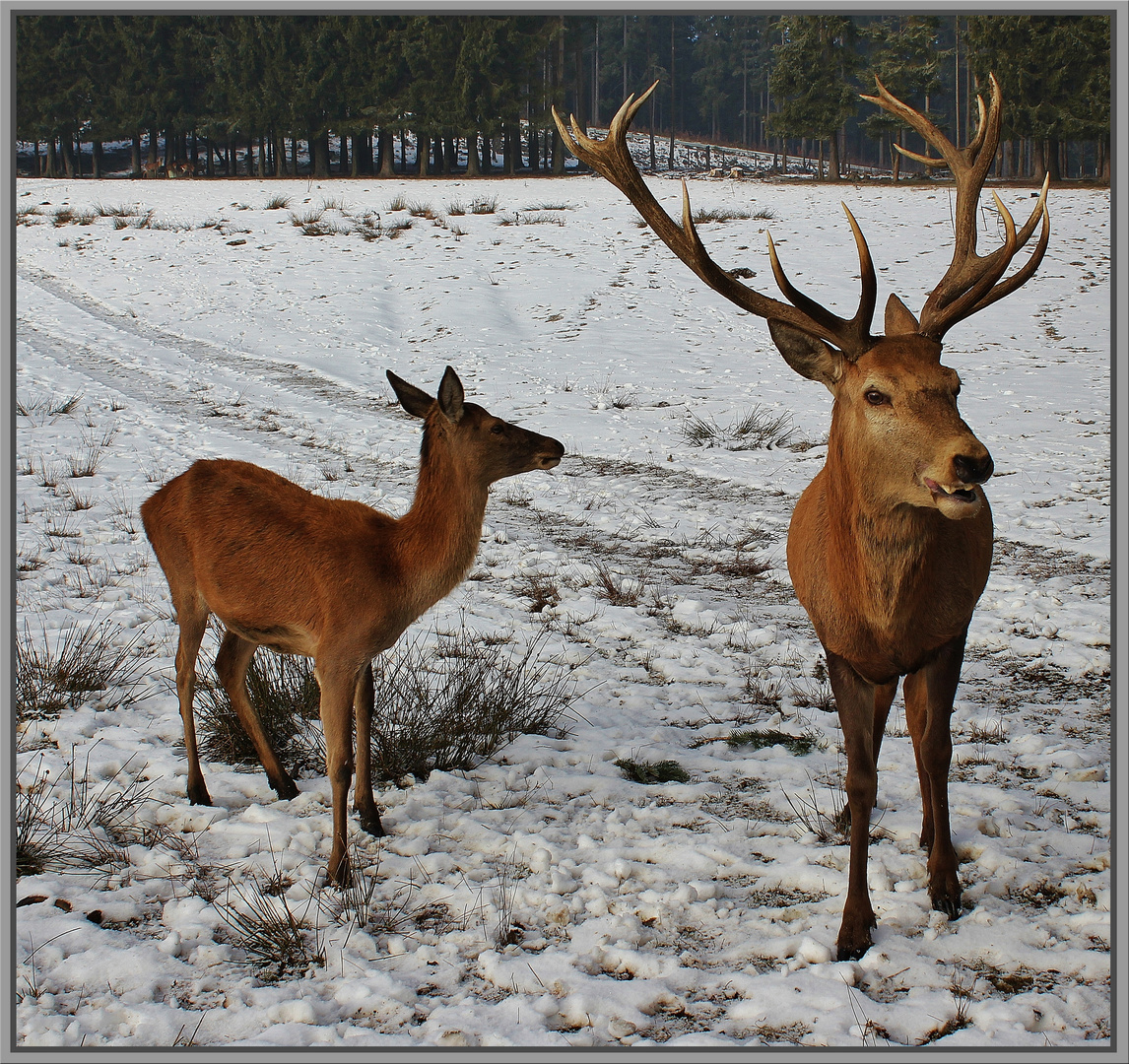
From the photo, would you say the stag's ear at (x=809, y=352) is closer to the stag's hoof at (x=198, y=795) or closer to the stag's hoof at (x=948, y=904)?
the stag's hoof at (x=948, y=904)

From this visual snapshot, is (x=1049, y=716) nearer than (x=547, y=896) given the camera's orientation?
No

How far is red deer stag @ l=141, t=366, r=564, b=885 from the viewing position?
3.80m

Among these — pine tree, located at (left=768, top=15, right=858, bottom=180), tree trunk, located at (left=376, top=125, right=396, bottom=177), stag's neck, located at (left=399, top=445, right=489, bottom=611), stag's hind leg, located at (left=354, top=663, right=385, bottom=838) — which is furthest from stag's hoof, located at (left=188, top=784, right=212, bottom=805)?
tree trunk, located at (left=376, top=125, right=396, bottom=177)

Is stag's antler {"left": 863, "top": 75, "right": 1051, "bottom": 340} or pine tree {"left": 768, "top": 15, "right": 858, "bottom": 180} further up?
pine tree {"left": 768, "top": 15, "right": 858, "bottom": 180}

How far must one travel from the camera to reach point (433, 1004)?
2.90 meters

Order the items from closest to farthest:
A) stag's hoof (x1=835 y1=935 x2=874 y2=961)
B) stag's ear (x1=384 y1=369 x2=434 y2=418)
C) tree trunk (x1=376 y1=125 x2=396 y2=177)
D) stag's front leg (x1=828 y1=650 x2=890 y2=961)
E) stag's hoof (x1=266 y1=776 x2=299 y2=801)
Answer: stag's hoof (x1=835 y1=935 x2=874 y2=961), stag's front leg (x1=828 y1=650 x2=890 y2=961), stag's ear (x1=384 y1=369 x2=434 y2=418), stag's hoof (x1=266 y1=776 x2=299 y2=801), tree trunk (x1=376 y1=125 x2=396 y2=177)

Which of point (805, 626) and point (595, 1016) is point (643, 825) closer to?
point (595, 1016)

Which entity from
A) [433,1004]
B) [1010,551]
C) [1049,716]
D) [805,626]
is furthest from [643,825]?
[1010,551]

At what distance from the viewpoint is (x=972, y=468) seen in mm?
2771

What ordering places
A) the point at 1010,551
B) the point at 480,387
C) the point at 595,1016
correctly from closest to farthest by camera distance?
the point at 595,1016
the point at 1010,551
the point at 480,387

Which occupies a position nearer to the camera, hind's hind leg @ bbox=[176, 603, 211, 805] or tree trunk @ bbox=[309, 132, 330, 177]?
hind's hind leg @ bbox=[176, 603, 211, 805]

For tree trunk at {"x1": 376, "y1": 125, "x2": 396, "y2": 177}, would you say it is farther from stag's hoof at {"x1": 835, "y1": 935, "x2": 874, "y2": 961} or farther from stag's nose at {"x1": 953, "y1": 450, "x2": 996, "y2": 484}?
stag's hoof at {"x1": 835, "y1": 935, "x2": 874, "y2": 961}

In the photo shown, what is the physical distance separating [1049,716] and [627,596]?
294 cm

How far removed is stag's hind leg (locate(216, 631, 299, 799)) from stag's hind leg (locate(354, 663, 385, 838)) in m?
0.38
